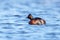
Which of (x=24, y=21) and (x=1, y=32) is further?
(x=24, y=21)

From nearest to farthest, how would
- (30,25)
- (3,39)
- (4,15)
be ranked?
(3,39) < (30,25) < (4,15)

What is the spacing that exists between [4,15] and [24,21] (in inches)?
95.4

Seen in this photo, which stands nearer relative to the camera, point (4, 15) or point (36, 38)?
point (36, 38)

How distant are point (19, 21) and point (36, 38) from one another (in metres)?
4.02

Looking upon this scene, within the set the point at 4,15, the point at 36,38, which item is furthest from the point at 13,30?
the point at 4,15

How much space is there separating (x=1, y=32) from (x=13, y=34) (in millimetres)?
675

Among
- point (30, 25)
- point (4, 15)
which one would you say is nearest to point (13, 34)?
point (30, 25)

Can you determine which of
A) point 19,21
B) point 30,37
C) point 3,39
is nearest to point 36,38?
point 30,37

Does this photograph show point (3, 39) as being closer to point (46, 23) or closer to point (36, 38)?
point (36, 38)

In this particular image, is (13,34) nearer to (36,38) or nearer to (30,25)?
(36,38)

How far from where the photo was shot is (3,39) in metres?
14.2

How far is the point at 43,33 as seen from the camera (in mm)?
15461

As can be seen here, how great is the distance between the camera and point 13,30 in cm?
1602

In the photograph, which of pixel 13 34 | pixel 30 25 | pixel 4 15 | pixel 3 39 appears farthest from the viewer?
pixel 4 15
